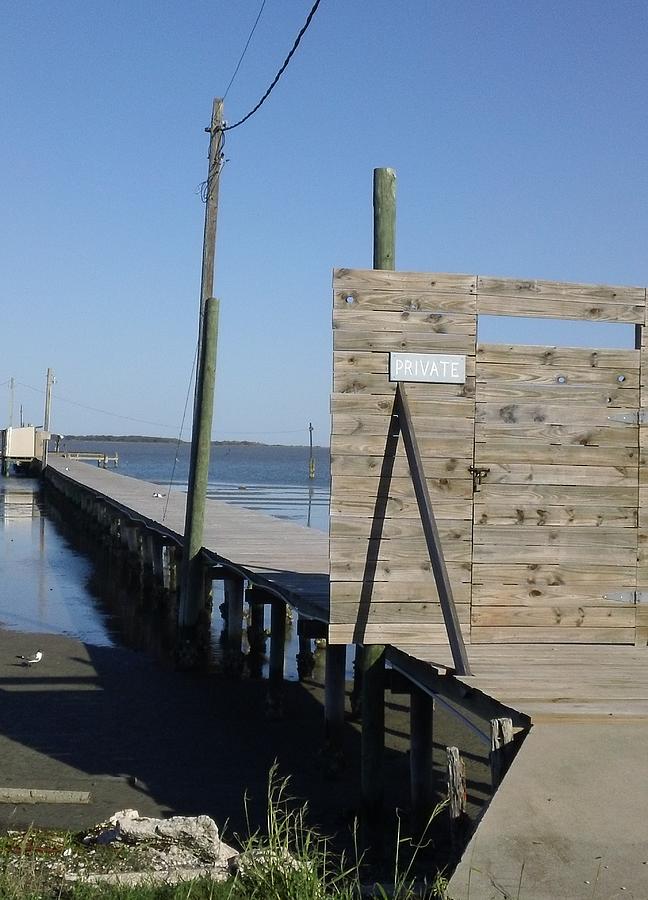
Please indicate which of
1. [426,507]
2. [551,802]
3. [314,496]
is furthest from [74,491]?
[551,802]

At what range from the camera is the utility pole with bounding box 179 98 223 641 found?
13.1m

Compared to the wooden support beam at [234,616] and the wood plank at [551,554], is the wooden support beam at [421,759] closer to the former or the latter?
the wood plank at [551,554]

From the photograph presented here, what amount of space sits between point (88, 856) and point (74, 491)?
3210cm

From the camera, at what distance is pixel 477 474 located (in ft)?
23.4

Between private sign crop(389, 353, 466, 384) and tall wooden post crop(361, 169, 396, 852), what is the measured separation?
28.9 inches

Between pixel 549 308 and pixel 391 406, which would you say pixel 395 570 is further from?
pixel 549 308

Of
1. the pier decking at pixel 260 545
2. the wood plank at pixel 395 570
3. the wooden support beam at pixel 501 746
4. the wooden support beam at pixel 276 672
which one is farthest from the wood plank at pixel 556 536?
the wooden support beam at pixel 276 672

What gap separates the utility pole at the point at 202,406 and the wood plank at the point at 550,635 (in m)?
6.52

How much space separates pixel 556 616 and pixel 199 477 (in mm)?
6785

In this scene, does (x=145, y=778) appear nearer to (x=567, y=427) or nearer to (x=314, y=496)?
(x=567, y=427)

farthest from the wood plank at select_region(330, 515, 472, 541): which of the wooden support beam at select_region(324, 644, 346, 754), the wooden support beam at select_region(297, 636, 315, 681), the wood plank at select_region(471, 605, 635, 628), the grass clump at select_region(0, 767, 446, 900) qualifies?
the wooden support beam at select_region(297, 636, 315, 681)

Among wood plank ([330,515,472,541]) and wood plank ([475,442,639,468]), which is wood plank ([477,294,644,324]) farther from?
wood plank ([330,515,472,541])

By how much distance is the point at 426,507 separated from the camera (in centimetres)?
664

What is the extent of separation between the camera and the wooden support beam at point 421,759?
24.5 ft
